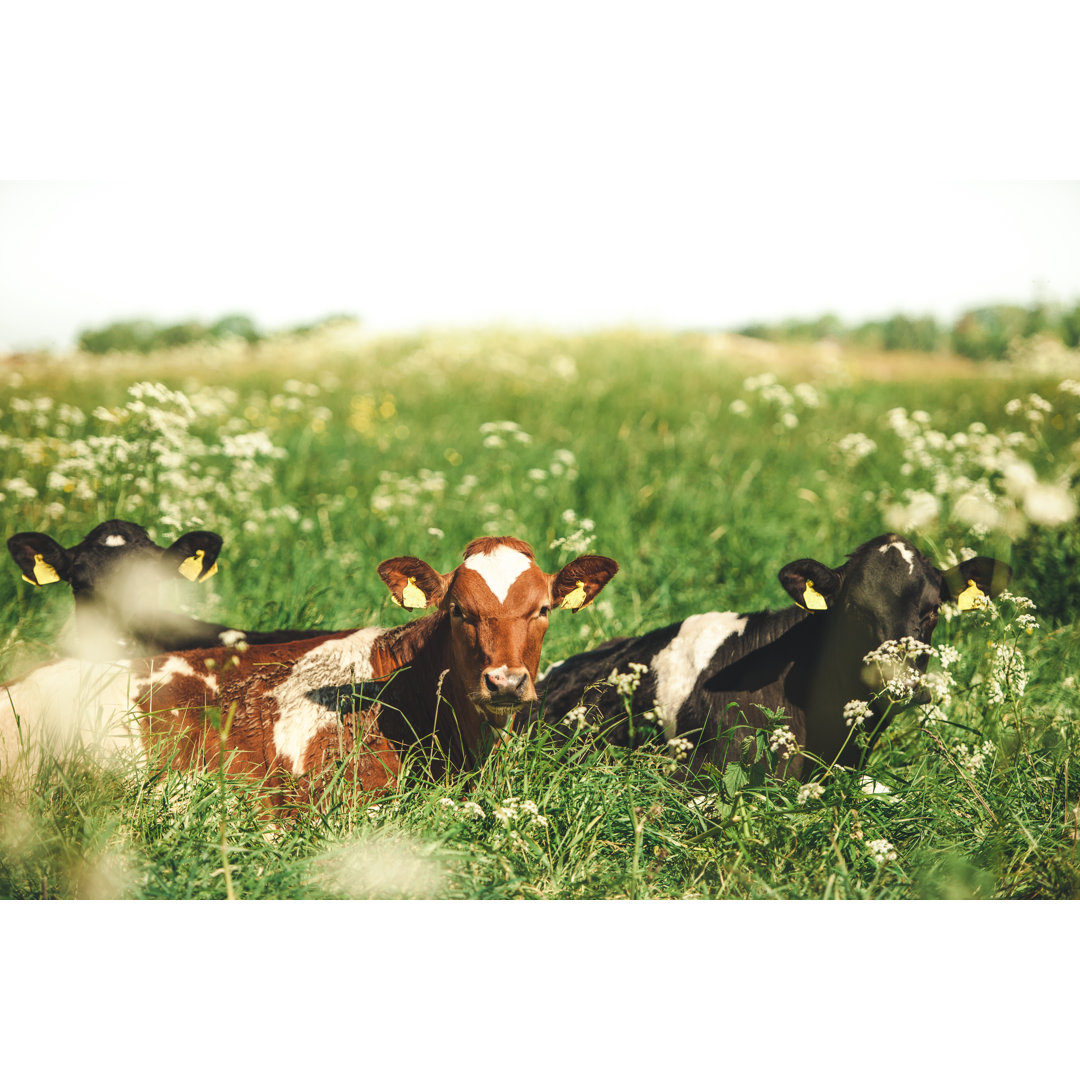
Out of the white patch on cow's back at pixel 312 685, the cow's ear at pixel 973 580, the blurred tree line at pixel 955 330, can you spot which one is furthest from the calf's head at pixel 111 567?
the blurred tree line at pixel 955 330

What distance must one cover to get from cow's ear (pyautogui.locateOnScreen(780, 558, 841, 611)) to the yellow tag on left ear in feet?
9.65

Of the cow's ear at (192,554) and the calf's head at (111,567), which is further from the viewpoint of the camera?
the cow's ear at (192,554)

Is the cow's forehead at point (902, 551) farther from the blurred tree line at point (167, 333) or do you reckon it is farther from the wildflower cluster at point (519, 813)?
the blurred tree line at point (167, 333)

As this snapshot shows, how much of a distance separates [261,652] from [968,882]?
3255mm

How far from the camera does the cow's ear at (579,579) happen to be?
4.03 meters

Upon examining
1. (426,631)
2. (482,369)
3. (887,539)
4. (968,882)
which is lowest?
(968,882)

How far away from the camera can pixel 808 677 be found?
4219mm

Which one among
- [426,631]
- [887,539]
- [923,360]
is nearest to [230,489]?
[426,631]

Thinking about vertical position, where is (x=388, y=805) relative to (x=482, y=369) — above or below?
below

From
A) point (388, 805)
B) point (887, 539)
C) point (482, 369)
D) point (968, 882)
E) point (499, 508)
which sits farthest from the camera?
point (482, 369)

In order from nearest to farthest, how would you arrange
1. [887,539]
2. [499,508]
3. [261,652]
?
[887,539], [261,652], [499,508]

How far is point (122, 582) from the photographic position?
15.1 ft

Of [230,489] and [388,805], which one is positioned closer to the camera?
[388,805]

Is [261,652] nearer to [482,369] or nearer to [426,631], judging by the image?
[426,631]
